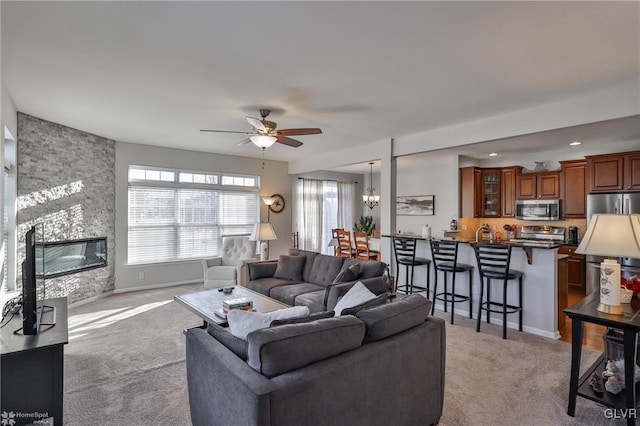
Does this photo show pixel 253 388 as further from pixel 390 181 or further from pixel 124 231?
pixel 124 231

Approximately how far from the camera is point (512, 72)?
2930mm

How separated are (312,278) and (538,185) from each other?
15.7 feet

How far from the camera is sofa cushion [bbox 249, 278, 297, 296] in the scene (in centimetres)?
454

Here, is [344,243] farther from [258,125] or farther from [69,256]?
[69,256]

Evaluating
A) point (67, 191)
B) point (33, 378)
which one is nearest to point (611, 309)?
point (33, 378)

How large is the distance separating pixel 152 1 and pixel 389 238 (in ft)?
14.0

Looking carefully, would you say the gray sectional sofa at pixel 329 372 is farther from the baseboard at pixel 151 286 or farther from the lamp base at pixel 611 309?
the baseboard at pixel 151 286

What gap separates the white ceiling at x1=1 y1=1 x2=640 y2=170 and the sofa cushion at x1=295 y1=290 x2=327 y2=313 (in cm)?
223

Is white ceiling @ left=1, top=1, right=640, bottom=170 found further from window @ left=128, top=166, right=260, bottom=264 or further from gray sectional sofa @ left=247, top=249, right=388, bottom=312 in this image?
window @ left=128, top=166, right=260, bottom=264

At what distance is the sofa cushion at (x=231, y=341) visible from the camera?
5.73 feet


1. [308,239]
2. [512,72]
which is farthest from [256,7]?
[308,239]

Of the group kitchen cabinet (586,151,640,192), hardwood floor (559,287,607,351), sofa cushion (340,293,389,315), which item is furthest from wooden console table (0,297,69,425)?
kitchen cabinet (586,151,640,192)

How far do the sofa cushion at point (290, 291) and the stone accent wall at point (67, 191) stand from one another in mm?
3183

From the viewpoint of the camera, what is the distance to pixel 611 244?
2.21m
